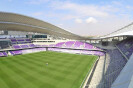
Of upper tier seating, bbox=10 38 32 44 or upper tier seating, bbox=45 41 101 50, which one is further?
upper tier seating, bbox=10 38 32 44

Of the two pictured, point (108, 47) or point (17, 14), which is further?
point (108, 47)

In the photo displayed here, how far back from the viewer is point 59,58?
84.0ft

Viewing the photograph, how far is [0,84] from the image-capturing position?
462 inches

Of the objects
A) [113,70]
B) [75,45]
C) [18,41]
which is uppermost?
[18,41]

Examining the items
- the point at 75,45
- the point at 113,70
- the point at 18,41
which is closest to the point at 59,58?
the point at 75,45

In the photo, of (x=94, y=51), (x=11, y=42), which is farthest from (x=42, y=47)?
(x=94, y=51)

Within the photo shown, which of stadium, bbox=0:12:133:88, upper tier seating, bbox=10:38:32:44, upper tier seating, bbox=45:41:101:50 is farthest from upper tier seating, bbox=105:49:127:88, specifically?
upper tier seating, bbox=10:38:32:44

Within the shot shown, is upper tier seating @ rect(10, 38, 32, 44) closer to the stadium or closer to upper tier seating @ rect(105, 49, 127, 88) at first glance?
the stadium

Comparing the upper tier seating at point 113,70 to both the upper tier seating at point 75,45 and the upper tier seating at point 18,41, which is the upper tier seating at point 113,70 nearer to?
the upper tier seating at point 75,45

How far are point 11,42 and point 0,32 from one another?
515 cm

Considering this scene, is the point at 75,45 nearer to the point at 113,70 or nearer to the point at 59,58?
the point at 59,58

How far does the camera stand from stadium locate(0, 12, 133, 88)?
39.0 feet

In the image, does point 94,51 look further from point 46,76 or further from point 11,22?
point 11,22

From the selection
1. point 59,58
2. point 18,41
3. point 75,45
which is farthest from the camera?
point 18,41
